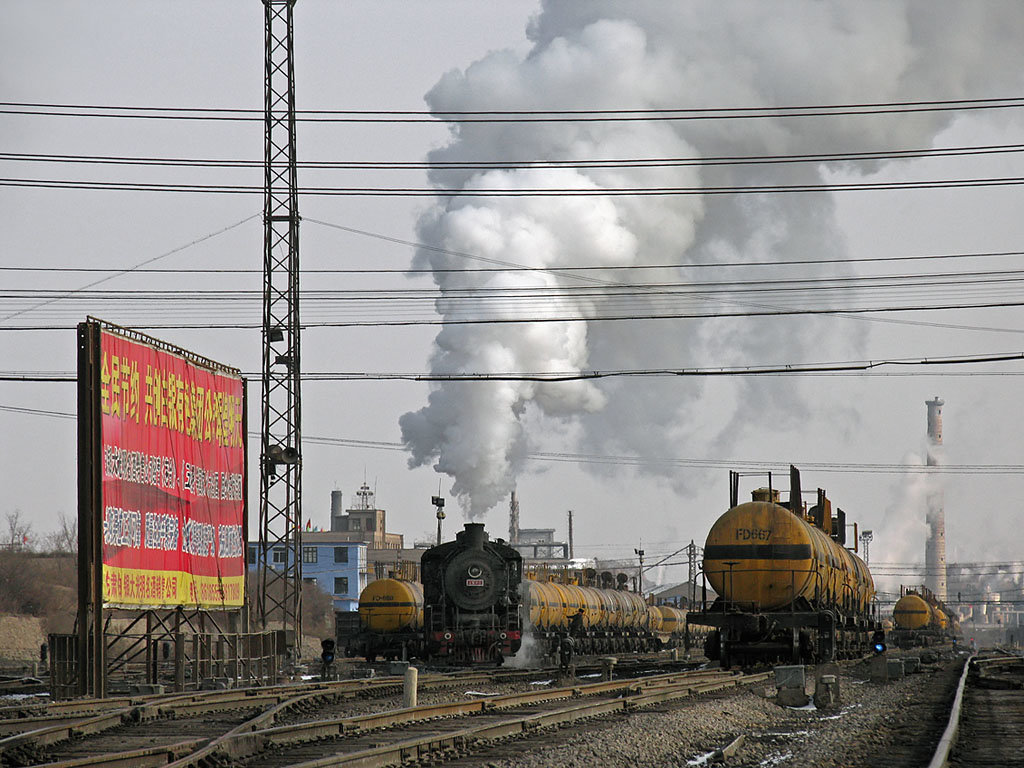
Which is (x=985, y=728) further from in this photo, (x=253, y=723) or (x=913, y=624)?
(x=913, y=624)

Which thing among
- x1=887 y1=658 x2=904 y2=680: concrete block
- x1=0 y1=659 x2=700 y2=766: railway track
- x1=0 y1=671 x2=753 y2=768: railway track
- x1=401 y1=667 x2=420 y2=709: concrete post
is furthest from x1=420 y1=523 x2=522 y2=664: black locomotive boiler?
x1=401 y1=667 x2=420 y2=709: concrete post

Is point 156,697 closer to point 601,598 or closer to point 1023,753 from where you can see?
point 1023,753

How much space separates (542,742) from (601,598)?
101 feet

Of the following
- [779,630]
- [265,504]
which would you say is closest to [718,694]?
[779,630]

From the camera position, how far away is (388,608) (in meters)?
36.2

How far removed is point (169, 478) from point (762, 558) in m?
11.9

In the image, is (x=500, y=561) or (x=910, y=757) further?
(x=500, y=561)

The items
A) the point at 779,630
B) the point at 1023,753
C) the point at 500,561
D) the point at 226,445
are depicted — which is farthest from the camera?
the point at 500,561

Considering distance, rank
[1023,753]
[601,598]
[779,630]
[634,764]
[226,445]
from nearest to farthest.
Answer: [634,764]
[1023,753]
[779,630]
[226,445]
[601,598]

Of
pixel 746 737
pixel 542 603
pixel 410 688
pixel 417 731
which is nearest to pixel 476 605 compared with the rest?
pixel 542 603

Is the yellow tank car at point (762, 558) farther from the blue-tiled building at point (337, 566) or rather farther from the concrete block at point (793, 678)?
the blue-tiled building at point (337, 566)

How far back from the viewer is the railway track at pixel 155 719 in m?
12.2

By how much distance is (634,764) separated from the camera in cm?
1154

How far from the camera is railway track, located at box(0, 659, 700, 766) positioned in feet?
40.0
